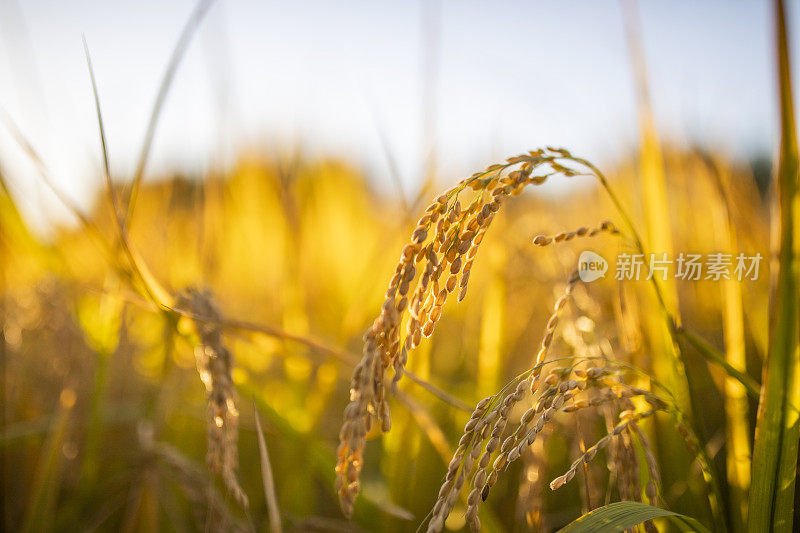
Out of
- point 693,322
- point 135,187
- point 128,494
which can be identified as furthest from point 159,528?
point 693,322

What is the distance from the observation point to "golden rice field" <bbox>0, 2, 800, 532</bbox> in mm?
599

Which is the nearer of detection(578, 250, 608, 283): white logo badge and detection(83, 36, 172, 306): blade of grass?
detection(83, 36, 172, 306): blade of grass

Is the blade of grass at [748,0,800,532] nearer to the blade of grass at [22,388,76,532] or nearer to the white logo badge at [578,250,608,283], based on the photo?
the white logo badge at [578,250,608,283]

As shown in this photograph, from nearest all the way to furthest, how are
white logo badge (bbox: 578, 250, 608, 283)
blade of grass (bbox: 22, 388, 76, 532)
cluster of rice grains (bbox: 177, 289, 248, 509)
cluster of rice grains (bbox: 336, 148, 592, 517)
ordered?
cluster of rice grains (bbox: 336, 148, 592, 517)
cluster of rice grains (bbox: 177, 289, 248, 509)
white logo badge (bbox: 578, 250, 608, 283)
blade of grass (bbox: 22, 388, 76, 532)

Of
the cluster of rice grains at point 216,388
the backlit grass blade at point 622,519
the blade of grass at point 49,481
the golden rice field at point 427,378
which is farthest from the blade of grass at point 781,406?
the blade of grass at point 49,481

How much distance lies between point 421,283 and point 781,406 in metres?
0.49

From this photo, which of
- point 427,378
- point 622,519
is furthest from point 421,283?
point 427,378

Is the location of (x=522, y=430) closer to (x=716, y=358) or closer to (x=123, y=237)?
(x=716, y=358)

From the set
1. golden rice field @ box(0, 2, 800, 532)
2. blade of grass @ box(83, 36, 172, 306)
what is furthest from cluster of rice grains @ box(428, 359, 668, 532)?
blade of grass @ box(83, 36, 172, 306)

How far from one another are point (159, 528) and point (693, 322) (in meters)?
1.92

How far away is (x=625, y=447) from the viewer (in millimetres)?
672

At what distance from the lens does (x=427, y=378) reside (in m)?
1.19

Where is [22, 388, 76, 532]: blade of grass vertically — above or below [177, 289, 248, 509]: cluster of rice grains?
below

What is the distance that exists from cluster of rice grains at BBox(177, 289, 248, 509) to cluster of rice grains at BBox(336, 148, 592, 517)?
0.61 feet
